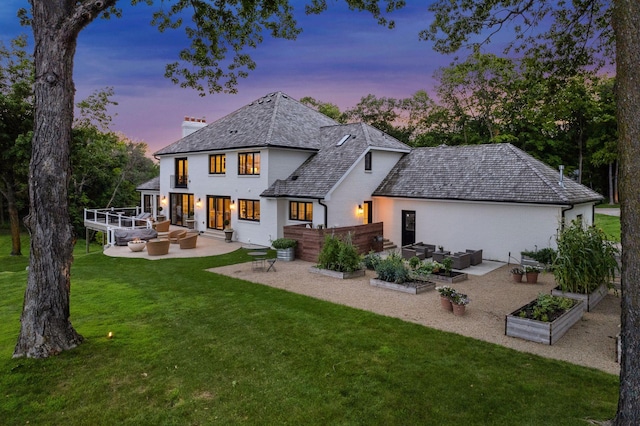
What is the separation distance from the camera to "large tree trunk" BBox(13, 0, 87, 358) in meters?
6.52

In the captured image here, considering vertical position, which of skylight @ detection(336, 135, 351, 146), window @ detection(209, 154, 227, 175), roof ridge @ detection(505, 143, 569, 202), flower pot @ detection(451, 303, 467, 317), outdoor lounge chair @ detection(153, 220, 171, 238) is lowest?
flower pot @ detection(451, 303, 467, 317)

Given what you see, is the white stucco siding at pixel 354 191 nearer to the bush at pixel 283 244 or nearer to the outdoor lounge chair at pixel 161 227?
the bush at pixel 283 244

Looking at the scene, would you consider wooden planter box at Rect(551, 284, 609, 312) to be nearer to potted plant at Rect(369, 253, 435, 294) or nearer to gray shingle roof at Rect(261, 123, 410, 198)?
potted plant at Rect(369, 253, 435, 294)

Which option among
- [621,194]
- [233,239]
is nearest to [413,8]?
[621,194]

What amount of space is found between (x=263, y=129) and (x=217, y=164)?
3.81 m

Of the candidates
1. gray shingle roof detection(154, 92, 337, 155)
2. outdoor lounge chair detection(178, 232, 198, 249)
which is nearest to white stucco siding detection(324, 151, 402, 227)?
gray shingle roof detection(154, 92, 337, 155)

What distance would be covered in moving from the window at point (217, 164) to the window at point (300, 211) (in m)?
5.36

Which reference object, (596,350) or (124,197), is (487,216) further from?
(124,197)

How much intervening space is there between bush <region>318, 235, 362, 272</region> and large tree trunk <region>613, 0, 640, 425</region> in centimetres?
961

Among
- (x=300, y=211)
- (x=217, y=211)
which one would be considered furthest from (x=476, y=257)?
(x=217, y=211)

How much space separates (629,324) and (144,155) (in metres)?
58.3

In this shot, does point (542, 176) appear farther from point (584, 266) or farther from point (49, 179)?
point (49, 179)

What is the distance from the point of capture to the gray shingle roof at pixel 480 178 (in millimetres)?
15766

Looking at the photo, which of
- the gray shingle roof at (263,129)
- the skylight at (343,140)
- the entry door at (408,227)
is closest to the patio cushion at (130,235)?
the gray shingle roof at (263,129)
